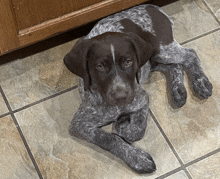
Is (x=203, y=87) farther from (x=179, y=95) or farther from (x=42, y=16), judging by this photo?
(x=42, y=16)

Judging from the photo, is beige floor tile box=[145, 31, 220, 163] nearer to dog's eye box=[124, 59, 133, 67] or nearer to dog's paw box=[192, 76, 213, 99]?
dog's paw box=[192, 76, 213, 99]

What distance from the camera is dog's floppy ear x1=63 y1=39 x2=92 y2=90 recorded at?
2371 millimetres

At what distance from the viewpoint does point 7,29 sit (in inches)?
111

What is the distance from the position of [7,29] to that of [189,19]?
172 cm

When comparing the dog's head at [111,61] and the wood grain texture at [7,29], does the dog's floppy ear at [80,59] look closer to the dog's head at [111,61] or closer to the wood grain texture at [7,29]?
the dog's head at [111,61]

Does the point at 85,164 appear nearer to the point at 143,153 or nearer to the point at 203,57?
the point at 143,153

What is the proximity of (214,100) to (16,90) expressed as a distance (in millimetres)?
1718

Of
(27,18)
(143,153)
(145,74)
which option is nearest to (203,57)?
(145,74)

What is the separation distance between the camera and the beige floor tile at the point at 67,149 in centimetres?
284

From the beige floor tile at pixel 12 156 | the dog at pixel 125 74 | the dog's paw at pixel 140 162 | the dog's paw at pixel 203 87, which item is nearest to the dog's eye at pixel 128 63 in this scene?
the dog at pixel 125 74

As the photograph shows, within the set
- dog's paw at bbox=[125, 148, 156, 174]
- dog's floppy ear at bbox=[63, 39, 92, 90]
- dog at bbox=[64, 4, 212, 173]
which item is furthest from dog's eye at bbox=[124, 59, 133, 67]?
dog's paw at bbox=[125, 148, 156, 174]

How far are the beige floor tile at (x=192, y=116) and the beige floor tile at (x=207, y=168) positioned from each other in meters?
0.07

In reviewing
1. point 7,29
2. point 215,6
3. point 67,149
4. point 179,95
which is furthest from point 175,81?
point 7,29

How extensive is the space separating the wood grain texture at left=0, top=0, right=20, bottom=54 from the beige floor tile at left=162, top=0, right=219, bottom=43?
4.84 ft
